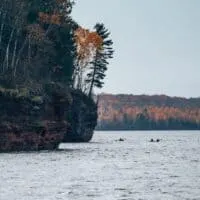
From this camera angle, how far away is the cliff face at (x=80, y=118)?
9088cm

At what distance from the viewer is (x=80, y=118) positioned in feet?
302

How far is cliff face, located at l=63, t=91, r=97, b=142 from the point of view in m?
90.9

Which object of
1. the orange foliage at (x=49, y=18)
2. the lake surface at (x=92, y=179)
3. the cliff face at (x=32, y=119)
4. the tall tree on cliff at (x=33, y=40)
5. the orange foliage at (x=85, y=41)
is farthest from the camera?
the orange foliage at (x=85, y=41)

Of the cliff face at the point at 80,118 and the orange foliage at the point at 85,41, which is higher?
the orange foliage at the point at 85,41

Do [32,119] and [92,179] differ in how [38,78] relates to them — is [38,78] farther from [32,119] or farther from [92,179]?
[92,179]

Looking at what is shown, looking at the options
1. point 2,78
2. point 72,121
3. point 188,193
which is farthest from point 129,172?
point 72,121

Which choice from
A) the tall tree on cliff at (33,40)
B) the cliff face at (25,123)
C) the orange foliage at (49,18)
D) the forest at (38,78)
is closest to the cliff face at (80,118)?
the forest at (38,78)

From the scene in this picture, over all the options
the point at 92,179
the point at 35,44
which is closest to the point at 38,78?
the point at 35,44

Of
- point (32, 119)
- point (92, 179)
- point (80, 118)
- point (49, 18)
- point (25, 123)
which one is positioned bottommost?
point (92, 179)

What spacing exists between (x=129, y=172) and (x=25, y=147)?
21.5m

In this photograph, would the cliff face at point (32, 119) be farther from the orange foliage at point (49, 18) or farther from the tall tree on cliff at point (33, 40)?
the orange foliage at point (49, 18)

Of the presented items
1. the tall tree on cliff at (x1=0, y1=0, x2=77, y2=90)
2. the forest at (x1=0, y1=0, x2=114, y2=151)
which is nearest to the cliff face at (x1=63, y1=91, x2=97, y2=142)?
the forest at (x1=0, y1=0, x2=114, y2=151)

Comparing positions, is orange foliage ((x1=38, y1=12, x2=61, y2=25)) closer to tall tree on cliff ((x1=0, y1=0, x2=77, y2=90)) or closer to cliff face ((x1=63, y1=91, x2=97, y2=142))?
tall tree on cliff ((x1=0, y1=0, x2=77, y2=90))

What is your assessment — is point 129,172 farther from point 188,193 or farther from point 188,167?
point 188,193
